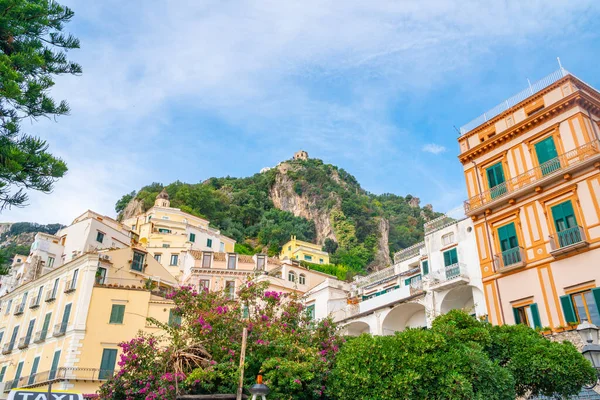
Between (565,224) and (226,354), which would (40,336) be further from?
(565,224)

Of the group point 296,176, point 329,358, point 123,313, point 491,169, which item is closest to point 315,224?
point 296,176

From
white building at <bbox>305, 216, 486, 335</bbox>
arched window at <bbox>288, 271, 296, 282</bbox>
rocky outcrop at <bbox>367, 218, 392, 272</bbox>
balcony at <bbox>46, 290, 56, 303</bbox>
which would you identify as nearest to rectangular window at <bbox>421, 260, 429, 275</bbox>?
white building at <bbox>305, 216, 486, 335</bbox>

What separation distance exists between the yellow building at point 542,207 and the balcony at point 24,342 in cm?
2913

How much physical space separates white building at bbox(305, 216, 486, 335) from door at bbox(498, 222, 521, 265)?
7.45ft

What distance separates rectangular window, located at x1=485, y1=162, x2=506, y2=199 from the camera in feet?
74.1

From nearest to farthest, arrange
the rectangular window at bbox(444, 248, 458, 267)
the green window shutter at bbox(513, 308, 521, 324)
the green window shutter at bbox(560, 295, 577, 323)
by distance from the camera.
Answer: the green window shutter at bbox(560, 295, 577, 323)
the green window shutter at bbox(513, 308, 521, 324)
the rectangular window at bbox(444, 248, 458, 267)

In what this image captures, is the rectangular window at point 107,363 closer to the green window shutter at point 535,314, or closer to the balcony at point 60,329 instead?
the balcony at point 60,329

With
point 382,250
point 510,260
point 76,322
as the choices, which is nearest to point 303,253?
point 382,250

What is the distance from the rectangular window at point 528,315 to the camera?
63.1 feet

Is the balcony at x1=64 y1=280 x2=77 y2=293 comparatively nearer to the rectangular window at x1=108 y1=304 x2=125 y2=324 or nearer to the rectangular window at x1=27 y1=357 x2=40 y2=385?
the rectangular window at x1=108 y1=304 x2=125 y2=324

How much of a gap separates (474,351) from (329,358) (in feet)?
16.0

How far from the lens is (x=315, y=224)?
9138 cm

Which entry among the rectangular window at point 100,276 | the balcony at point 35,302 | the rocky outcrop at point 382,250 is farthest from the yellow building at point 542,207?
the rocky outcrop at point 382,250

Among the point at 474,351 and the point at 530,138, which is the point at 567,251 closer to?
the point at 530,138
